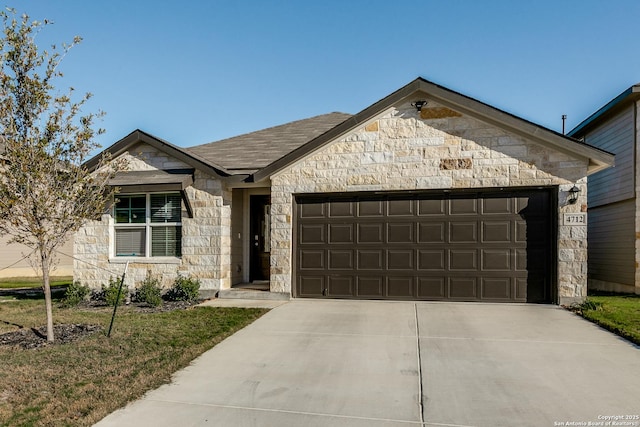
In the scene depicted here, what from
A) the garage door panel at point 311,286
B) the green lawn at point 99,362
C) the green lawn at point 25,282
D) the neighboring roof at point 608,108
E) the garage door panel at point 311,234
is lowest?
the green lawn at point 25,282

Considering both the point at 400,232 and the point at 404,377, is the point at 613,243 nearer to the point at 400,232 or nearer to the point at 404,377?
the point at 400,232

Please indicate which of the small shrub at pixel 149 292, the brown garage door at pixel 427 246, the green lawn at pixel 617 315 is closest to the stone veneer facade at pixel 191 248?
the small shrub at pixel 149 292

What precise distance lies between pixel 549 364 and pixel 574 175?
5077 mm

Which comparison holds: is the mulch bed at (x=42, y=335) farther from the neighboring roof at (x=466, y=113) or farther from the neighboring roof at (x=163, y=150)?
the neighboring roof at (x=466, y=113)

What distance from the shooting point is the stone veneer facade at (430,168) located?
26.9 ft

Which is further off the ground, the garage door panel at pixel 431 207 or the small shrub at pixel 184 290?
the garage door panel at pixel 431 207

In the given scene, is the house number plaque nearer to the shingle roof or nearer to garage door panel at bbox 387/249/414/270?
garage door panel at bbox 387/249/414/270

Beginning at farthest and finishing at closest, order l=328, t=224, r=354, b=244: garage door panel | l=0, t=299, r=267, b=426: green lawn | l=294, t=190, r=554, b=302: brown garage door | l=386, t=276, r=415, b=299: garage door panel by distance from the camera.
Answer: l=328, t=224, r=354, b=244: garage door panel
l=386, t=276, r=415, b=299: garage door panel
l=294, t=190, r=554, b=302: brown garage door
l=0, t=299, r=267, b=426: green lawn

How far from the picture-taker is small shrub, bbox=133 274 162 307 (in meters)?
8.82

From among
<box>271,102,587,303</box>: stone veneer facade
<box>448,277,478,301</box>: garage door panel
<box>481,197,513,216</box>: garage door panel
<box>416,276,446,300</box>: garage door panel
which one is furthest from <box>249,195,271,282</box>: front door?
<box>481,197,513,216</box>: garage door panel

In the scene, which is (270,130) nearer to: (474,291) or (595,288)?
(474,291)

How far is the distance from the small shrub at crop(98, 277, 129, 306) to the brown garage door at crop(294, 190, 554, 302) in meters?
4.25

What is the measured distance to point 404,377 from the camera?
4348 millimetres

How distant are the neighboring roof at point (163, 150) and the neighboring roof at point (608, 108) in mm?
10590
